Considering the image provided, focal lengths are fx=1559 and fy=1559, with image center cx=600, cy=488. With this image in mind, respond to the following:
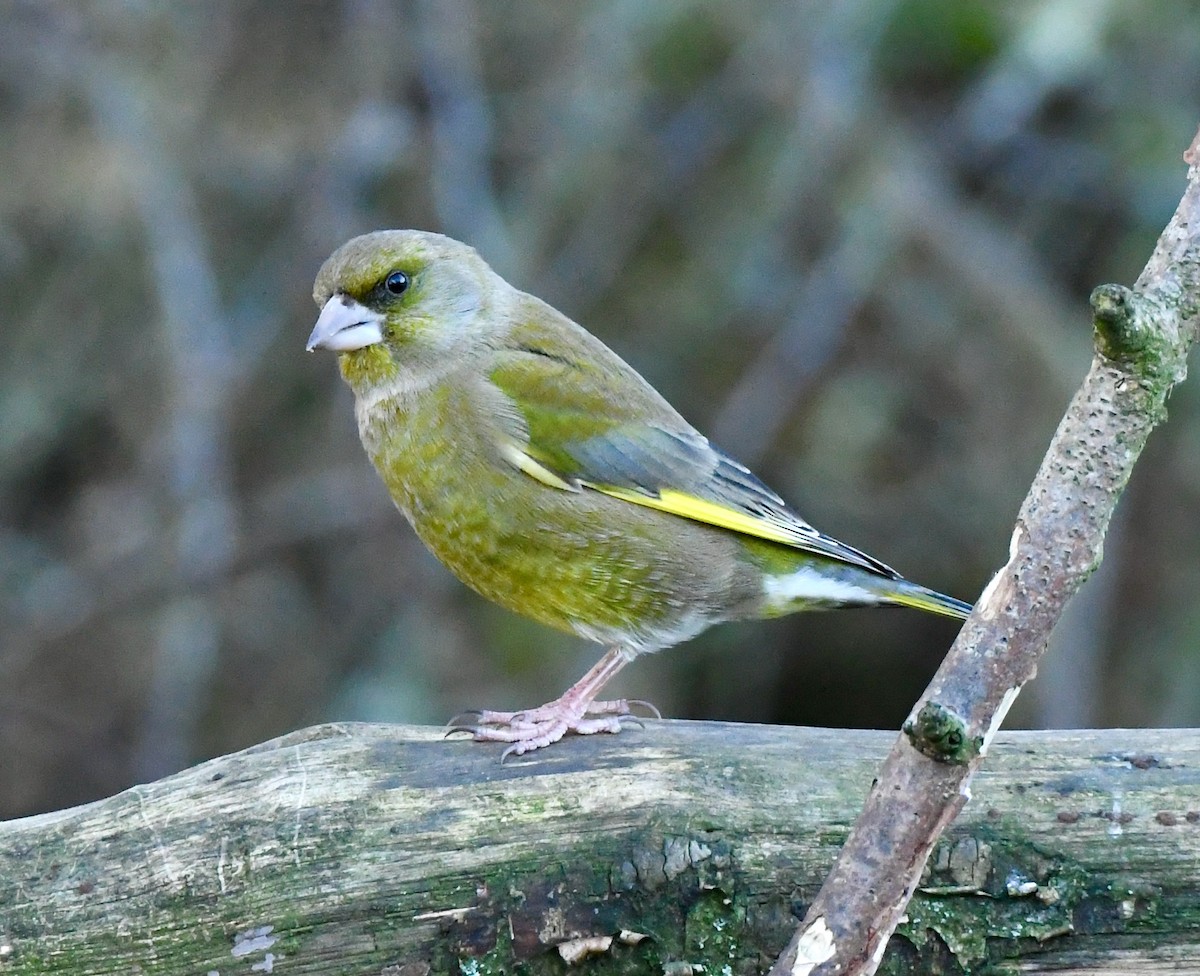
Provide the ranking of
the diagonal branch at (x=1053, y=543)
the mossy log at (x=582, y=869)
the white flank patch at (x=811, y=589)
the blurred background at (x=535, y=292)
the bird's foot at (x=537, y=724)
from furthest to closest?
1. the blurred background at (x=535, y=292)
2. the white flank patch at (x=811, y=589)
3. the bird's foot at (x=537, y=724)
4. the mossy log at (x=582, y=869)
5. the diagonal branch at (x=1053, y=543)

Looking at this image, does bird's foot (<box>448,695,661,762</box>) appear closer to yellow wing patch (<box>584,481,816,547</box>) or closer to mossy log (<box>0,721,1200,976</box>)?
mossy log (<box>0,721,1200,976</box>)

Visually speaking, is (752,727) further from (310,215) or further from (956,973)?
(310,215)

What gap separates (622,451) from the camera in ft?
13.9

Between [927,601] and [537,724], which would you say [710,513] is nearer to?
[927,601]

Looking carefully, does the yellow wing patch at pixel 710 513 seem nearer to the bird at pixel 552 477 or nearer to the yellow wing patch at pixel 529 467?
the bird at pixel 552 477

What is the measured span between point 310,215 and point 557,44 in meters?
1.40

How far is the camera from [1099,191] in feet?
21.3

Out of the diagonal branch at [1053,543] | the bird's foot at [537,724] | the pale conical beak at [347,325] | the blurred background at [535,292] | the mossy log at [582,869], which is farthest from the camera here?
the blurred background at [535,292]

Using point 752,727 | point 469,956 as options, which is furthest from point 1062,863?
point 469,956

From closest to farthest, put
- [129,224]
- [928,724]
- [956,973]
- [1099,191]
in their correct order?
[928,724] < [956,973] < [1099,191] < [129,224]

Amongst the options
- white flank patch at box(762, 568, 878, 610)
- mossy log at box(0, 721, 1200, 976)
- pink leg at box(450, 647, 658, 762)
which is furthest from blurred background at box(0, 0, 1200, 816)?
→ mossy log at box(0, 721, 1200, 976)

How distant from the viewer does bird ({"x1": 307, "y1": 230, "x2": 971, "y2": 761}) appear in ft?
12.9

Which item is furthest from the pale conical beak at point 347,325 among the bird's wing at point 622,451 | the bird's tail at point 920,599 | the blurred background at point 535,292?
the blurred background at point 535,292

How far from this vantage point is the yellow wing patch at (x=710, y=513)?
4129 millimetres
